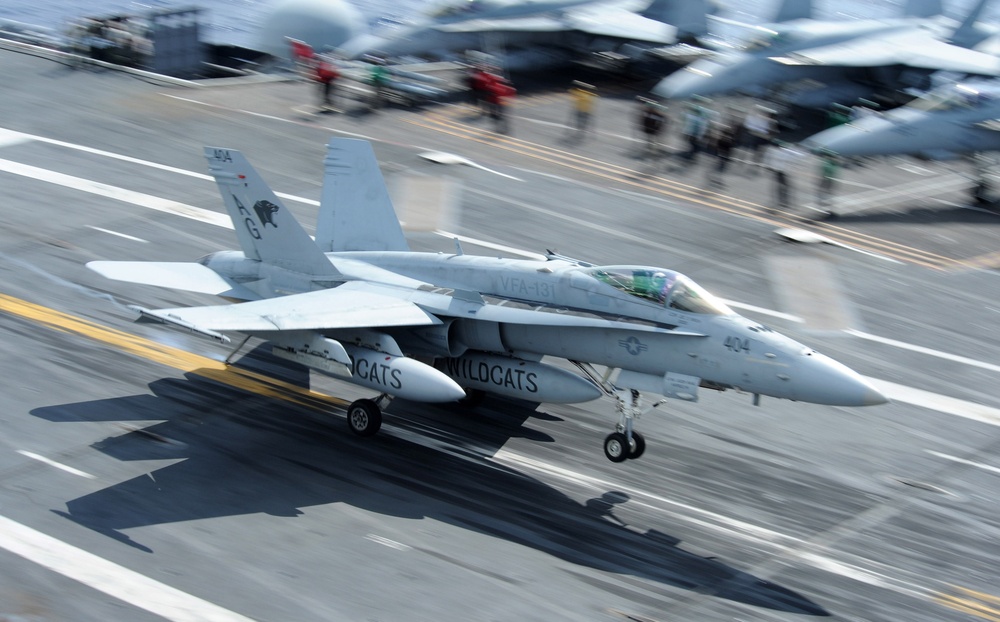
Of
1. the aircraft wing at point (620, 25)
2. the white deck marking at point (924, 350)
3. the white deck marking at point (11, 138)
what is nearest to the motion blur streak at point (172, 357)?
the white deck marking at point (11, 138)

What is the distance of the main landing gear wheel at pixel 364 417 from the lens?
16.9 metres

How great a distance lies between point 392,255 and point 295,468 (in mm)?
4497

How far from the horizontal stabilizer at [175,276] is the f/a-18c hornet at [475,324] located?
4cm

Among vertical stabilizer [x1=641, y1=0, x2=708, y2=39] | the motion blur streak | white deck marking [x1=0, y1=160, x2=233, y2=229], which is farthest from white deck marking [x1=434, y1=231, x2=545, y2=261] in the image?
vertical stabilizer [x1=641, y1=0, x2=708, y2=39]

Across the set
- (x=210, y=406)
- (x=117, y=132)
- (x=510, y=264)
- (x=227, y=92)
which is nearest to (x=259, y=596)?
(x=210, y=406)

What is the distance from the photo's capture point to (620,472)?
1655 centimetres

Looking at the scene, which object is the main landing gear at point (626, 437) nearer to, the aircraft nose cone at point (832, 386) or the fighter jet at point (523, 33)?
the aircraft nose cone at point (832, 386)

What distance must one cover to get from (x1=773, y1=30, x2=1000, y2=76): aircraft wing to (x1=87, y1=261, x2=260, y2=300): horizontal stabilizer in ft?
88.3

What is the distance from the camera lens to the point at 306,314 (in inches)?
648

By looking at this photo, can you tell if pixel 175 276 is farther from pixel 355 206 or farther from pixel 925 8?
pixel 925 8

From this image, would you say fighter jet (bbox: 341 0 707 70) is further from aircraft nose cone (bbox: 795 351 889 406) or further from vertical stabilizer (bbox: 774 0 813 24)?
aircraft nose cone (bbox: 795 351 889 406)

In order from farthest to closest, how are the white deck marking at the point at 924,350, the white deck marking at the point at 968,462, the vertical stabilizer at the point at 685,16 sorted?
the vertical stabilizer at the point at 685,16, the white deck marking at the point at 924,350, the white deck marking at the point at 968,462

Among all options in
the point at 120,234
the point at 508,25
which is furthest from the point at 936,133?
the point at 120,234

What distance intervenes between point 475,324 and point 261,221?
15.3ft
